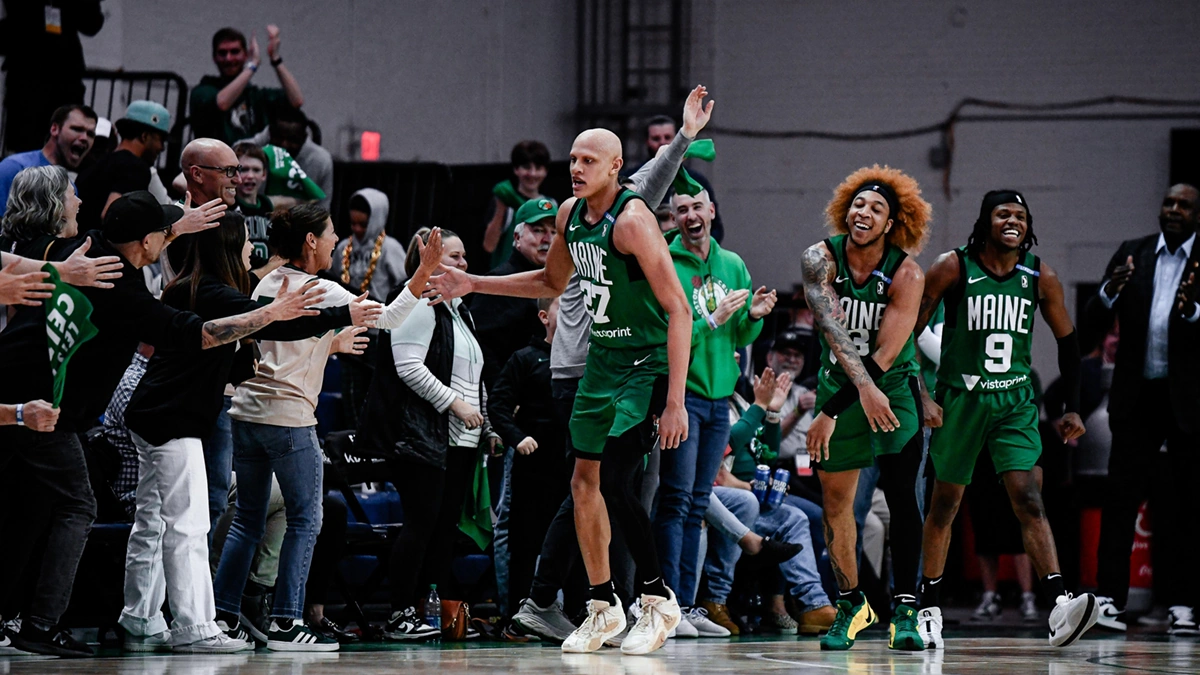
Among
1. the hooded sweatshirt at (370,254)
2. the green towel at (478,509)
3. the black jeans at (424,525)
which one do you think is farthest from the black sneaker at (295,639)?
the hooded sweatshirt at (370,254)

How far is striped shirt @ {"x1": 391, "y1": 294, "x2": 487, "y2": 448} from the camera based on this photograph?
20.2 ft

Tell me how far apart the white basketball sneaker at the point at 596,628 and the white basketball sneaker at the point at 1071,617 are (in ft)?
5.81

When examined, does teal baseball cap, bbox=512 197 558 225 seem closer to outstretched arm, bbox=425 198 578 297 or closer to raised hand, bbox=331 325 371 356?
outstretched arm, bbox=425 198 578 297

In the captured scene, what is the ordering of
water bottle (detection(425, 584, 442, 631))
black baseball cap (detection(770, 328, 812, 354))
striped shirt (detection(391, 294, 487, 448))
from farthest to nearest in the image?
black baseball cap (detection(770, 328, 812, 354))
water bottle (detection(425, 584, 442, 631))
striped shirt (detection(391, 294, 487, 448))

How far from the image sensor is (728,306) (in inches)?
254

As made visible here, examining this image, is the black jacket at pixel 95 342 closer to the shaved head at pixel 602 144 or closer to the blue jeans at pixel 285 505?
the blue jeans at pixel 285 505

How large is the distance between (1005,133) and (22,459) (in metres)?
10.2

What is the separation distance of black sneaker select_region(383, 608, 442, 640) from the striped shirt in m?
0.74

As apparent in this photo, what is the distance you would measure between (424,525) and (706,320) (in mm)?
1484

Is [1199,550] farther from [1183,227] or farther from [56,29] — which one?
[56,29]

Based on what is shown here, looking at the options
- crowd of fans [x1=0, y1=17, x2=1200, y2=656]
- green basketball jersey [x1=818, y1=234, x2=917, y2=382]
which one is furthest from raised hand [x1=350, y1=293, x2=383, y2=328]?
green basketball jersey [x1=818, y1=234, x2=917, y2=382]

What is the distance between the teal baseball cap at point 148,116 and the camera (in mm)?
6902

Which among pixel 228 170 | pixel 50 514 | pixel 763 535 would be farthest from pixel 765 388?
pixel 50 514

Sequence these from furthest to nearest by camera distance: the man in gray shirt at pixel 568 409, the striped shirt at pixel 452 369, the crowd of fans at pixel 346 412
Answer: the striped shirt at pixel 452 369 → the man in gray shirt at pixel 568 409 → the crowd of fans at pixel 346 412
